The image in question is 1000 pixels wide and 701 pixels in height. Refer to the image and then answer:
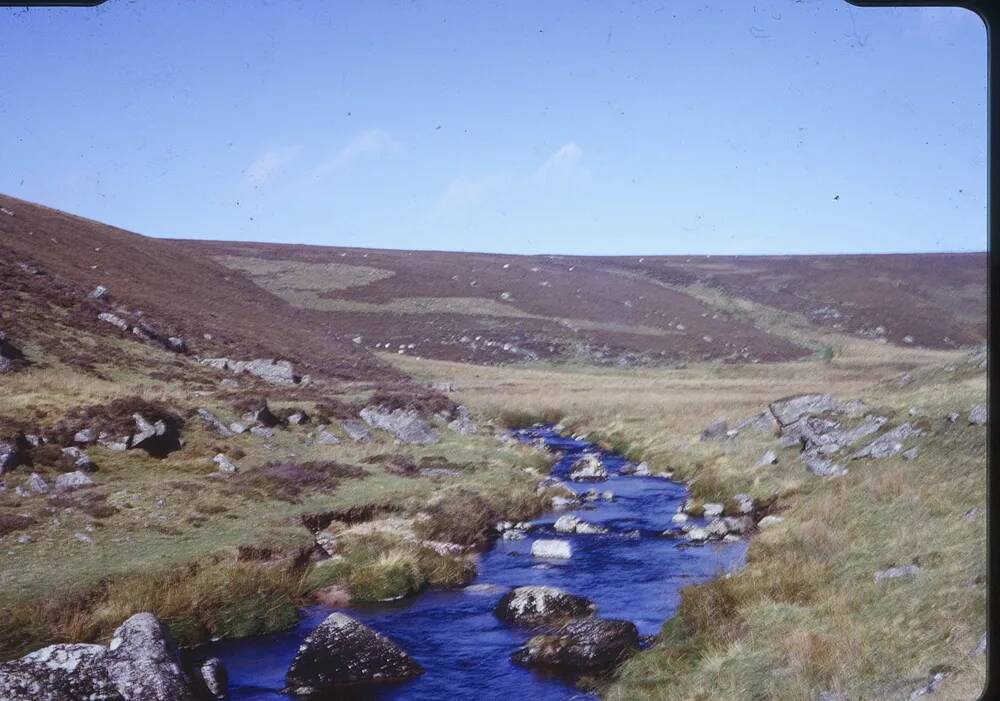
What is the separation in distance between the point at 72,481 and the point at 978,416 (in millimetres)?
18720

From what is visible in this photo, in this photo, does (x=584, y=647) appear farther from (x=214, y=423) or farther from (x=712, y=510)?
(x=214, y=423)

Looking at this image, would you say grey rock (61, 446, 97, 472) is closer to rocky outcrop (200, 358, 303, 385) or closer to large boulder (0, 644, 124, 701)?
large boulder (0, 644, 124, 701)

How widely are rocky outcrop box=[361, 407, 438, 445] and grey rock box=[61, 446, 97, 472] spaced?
33.7 ft

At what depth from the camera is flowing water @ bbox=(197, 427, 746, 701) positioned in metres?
11.0

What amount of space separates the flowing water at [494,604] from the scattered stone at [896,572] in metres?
3.12

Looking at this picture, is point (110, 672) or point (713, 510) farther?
point (713, 510)

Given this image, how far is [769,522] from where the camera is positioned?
17.3 meters

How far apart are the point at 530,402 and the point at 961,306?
47078 mm

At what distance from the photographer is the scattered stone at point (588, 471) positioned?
84.1ft

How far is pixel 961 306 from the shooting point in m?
69.4

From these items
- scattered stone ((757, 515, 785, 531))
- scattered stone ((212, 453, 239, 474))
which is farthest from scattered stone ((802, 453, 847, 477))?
scattered stone ((212, 453, 239, 474))

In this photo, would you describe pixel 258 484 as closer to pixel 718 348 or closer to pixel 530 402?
pixel 530 402

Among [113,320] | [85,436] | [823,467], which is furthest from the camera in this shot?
[113,320]

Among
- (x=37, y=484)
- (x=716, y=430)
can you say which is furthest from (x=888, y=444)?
(x=37, y=484)
